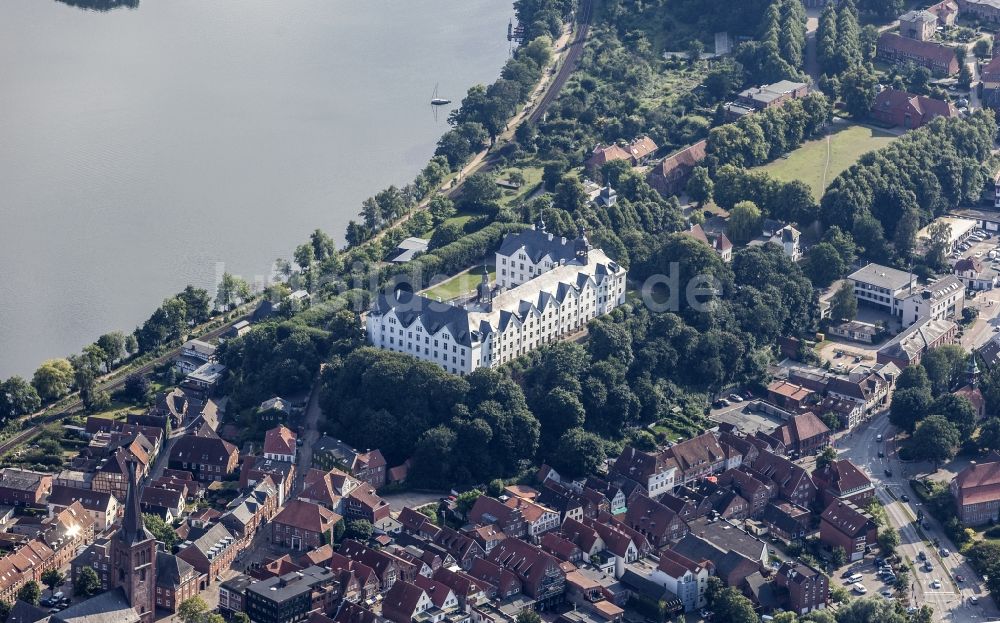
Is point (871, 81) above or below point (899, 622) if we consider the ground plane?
above

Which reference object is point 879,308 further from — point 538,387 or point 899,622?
point 899,622

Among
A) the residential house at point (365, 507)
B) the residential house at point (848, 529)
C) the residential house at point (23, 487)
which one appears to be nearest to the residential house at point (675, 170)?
the residential house at point (848, 529)

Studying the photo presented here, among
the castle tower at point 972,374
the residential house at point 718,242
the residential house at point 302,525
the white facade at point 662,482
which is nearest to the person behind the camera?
Result: the residential house at point 302,525

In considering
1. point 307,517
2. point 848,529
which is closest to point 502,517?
point 307,517

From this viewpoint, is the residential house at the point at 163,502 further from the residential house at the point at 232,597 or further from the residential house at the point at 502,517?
the residential house at the point at 502,517

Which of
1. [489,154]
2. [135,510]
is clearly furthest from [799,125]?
[135,510]
